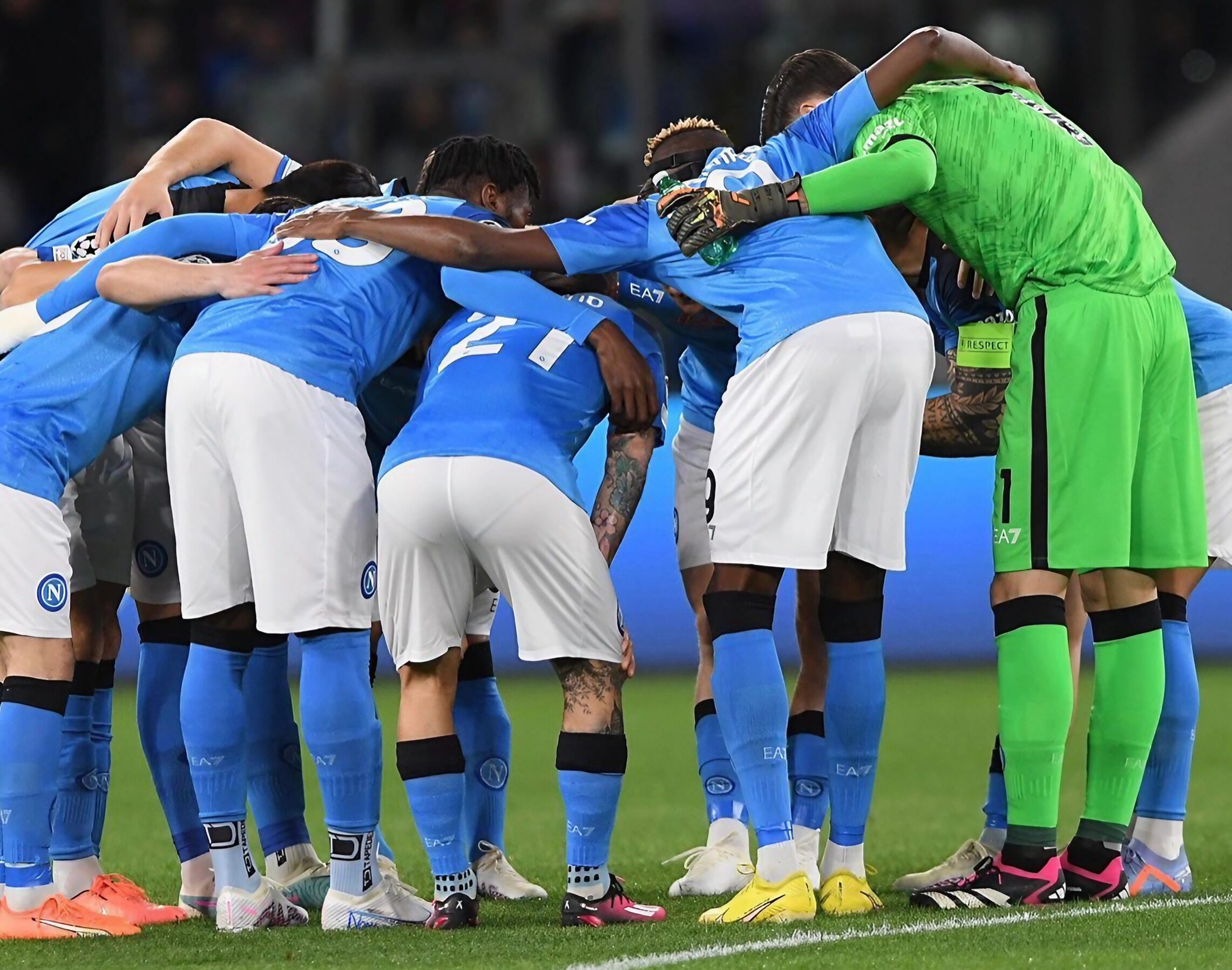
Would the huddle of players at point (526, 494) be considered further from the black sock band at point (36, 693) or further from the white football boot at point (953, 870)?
the white football boot at point (953, 870)

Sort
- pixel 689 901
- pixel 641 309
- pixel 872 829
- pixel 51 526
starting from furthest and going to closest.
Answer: pixel 872 829 → pixel 641 309 → pixel 689 901 → pixel 51 526

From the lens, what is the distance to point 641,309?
17.6 feet

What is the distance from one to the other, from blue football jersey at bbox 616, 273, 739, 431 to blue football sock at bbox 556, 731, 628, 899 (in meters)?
1.24

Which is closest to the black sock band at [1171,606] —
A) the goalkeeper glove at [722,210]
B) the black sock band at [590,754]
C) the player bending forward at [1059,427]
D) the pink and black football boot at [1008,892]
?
A: the player bending forward at [1059,427]

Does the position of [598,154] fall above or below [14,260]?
above

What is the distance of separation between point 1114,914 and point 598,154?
34.5 feet

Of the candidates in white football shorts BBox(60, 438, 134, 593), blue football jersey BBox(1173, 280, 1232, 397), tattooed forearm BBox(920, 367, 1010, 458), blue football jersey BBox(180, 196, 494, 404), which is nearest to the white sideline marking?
tattooed forearm BBox(920, 367, 1010, 458)

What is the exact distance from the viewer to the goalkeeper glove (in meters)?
4.56

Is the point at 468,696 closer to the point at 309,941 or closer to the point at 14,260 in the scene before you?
the point at 309,941

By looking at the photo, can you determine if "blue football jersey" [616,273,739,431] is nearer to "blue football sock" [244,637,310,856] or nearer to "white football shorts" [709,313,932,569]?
"white football shorts" [709,313,932,569]

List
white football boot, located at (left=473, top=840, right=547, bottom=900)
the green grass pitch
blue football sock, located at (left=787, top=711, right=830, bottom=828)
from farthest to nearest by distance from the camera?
white football boot, located at (left=473, top=840, right=547, bottom=900) → blue football sock, located at (left=787, top=711, right=830, bottom=828) → the green grass pitch

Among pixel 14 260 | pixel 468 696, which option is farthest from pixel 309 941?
pixel 14 260

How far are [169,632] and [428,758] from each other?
1121mm

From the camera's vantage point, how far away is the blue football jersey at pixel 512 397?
4.49 meters
